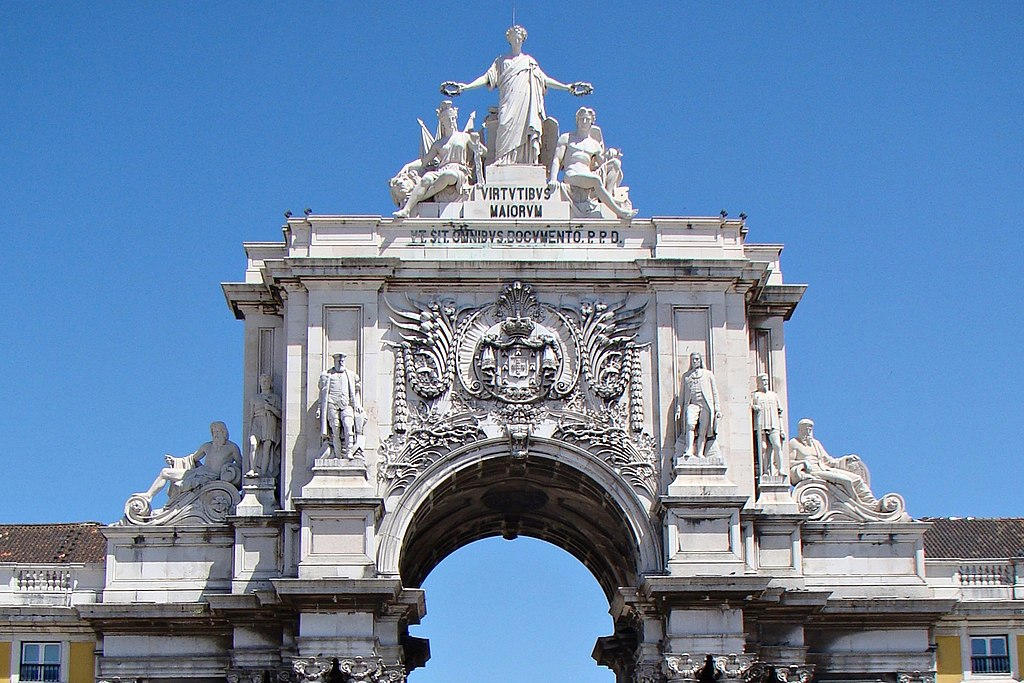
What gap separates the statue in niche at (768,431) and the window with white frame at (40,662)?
15780 millimetres

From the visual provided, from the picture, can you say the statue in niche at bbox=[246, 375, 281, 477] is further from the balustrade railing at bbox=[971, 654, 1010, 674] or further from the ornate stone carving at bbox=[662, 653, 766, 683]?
the balustrade railing at bbox=[971, 654, 1010, 674]

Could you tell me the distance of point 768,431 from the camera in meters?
46.5

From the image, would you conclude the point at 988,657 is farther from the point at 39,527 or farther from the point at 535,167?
the point at 39,527

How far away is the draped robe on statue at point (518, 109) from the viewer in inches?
1918

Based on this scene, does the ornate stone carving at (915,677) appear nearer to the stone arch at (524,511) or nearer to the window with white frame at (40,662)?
the stone arch at (524,511)

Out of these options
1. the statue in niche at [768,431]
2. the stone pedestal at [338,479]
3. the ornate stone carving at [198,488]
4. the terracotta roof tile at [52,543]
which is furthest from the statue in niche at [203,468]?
the statue in niche at [768,431]

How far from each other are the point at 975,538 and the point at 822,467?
8424 millimetres

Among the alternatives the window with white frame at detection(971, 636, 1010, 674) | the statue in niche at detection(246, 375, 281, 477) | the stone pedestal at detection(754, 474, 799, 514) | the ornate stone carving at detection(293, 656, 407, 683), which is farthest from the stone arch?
the window with white frame at detection(971, 636, 1010, 674)

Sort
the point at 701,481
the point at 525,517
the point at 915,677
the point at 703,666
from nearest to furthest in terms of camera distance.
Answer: the point at 703,666 < the point at 701,481 < the point at 915,677 < the point at 525,517

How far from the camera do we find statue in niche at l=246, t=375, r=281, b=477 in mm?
46312

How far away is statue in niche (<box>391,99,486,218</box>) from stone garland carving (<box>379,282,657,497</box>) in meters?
2.81

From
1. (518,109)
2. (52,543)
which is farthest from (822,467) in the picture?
(52,543)

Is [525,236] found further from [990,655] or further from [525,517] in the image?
[990,655]

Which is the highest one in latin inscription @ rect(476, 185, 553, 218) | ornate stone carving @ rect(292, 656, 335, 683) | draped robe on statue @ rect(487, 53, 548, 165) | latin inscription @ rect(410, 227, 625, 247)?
draped robe on statue @ rect(487, 53, 548, 165)
